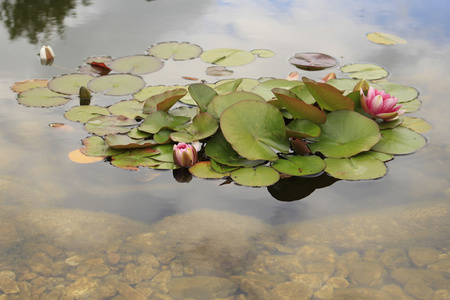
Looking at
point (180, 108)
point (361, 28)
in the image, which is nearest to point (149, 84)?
point (180, 108)

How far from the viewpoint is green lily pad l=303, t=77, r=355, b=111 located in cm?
250

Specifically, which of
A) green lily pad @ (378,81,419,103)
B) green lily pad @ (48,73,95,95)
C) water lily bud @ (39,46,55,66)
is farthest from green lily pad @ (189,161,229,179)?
water lily bud @ (39,46,55,66)

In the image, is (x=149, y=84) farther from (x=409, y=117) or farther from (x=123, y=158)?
(x=409, y=117)

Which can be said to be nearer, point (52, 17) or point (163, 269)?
point (163, 269)

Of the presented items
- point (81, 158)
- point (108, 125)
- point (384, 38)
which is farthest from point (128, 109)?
point (384, 38)

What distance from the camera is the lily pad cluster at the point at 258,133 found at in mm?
2471

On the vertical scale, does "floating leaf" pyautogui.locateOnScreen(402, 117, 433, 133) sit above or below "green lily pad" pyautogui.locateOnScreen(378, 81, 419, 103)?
below

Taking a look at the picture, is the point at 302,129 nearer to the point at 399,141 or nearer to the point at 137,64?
the point at 399,141

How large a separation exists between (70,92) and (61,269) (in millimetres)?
1713

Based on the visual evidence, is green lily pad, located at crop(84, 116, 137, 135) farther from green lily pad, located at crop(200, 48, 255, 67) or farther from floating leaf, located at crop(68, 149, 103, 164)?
green lily pad, located at crop(200, 48, 255, 67)

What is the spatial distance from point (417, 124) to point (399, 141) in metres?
0.32

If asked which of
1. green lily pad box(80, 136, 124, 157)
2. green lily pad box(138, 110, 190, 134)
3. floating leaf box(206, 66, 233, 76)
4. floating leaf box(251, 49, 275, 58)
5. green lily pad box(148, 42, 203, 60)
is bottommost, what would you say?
green lily pad box(80, 136, 124, 157)

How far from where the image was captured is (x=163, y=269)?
188cm

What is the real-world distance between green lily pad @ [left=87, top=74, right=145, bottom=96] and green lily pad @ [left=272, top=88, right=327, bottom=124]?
1196mm
